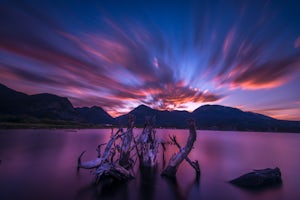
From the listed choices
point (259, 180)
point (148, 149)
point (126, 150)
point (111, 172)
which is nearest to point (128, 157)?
point (126, 150)

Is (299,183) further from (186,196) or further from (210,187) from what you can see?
(186,196)

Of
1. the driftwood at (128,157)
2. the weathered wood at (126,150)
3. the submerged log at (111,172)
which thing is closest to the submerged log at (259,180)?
the driftwood at (128,157)

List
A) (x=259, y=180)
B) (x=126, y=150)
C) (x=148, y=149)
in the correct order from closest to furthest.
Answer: (x=259, y=180), (x=126, y=150), (x=148, y=149)

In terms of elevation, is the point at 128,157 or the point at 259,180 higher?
the point at 128,157

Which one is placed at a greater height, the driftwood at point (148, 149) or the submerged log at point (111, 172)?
the driftwood at point (148, 149)

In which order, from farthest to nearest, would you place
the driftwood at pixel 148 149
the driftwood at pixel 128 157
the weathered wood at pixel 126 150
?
the driftwood at pixel 148 149 < the weathered wood at pixel 126 150 < the driftwood at pixel 128 157

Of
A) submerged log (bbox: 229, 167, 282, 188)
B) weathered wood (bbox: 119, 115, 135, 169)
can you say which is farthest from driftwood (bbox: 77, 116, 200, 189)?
submerged log (bbox: 229, 167, 282, 188)

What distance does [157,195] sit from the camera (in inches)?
585

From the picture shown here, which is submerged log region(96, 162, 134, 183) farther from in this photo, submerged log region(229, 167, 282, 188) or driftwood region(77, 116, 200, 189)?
submerged log region(229, 167, 282, 188)

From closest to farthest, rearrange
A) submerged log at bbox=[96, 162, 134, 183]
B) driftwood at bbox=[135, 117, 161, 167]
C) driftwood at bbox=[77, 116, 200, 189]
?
submerged log at bbox=[96, 162, 134, 183], driftwood at bbox=[77, 116, 200, 189], driftwood at bbox=[135, 117, 161, 167]

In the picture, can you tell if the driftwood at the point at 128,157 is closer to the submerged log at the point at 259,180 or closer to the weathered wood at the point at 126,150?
the weathered wood at the point at 126,150

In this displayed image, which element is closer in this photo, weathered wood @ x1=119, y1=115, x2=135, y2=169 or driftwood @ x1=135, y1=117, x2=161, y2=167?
weathered wood @ x1=119, y1=115, x2=135, y2=169

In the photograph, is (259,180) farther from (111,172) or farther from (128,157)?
(111,172)

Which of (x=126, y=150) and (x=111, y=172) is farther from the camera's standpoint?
(x=126, y=150)
